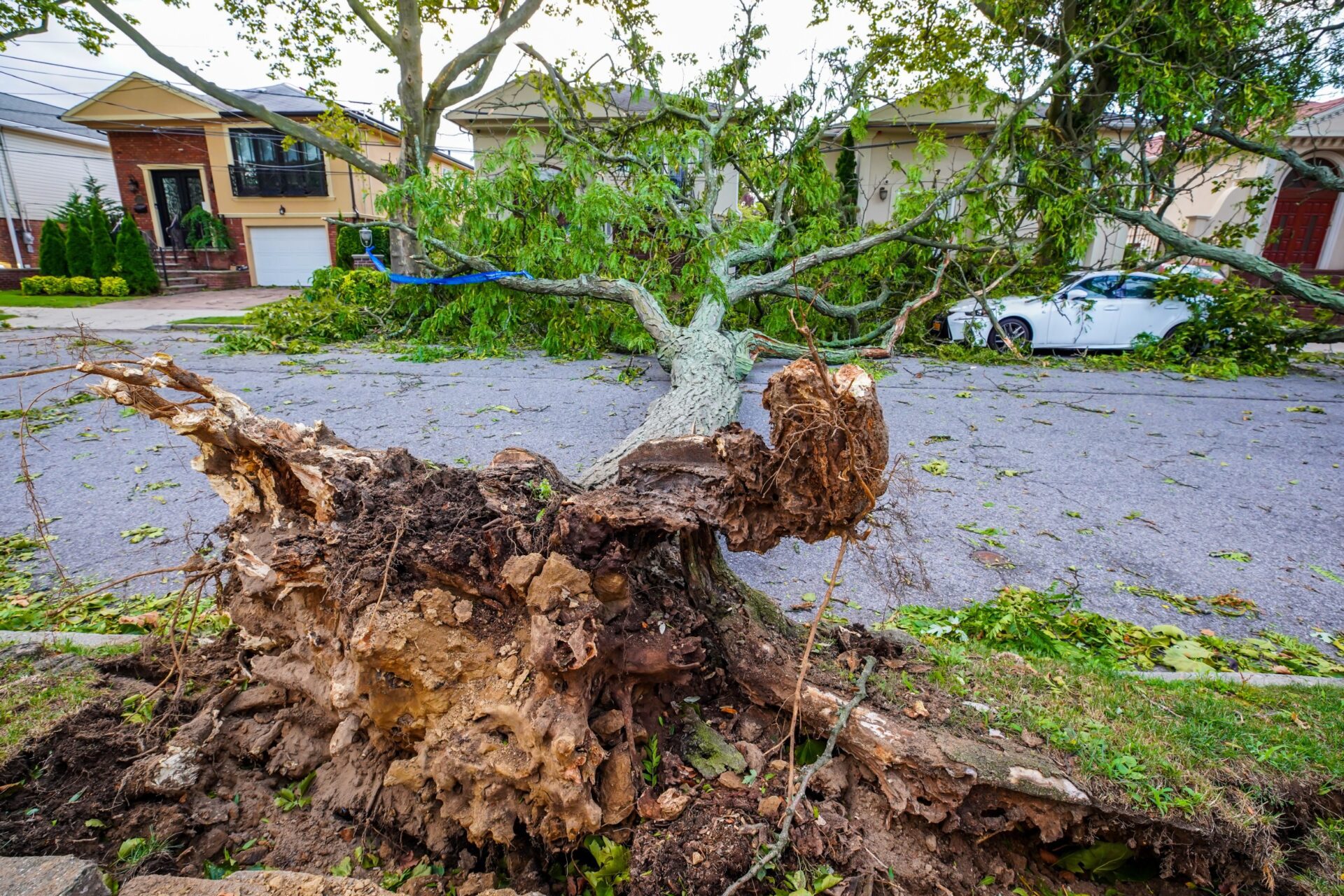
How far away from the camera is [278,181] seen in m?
21.5

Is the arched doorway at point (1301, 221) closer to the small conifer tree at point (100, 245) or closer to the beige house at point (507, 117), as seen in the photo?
the beige house at point (507, 117)

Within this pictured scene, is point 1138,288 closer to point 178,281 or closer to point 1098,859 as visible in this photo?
point 1098,859

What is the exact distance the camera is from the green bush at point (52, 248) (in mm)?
18078

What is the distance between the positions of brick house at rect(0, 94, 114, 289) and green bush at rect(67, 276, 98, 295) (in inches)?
210

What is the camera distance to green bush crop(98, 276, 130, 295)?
1745 centimetres

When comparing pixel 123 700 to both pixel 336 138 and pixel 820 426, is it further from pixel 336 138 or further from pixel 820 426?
pixel 336 138

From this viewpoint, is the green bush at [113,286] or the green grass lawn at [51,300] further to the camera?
the green bush at [113,286]

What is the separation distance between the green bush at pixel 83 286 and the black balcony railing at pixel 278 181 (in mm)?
5701

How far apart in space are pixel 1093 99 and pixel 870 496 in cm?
1183

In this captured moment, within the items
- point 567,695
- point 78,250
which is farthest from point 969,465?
point 78,250

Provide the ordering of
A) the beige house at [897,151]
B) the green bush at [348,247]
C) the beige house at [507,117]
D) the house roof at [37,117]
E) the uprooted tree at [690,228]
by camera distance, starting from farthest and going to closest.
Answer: the house roof at [37,117] → the green bush at [348,247] → the beige house at [897,151] → the beige house at [507,117] → the uprooted tree at [690,228]

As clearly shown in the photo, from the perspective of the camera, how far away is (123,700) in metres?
2.35

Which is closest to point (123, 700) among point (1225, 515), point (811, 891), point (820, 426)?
point (811, 891)

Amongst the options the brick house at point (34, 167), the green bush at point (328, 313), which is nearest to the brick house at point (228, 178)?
the brick house at point (34, 167)
